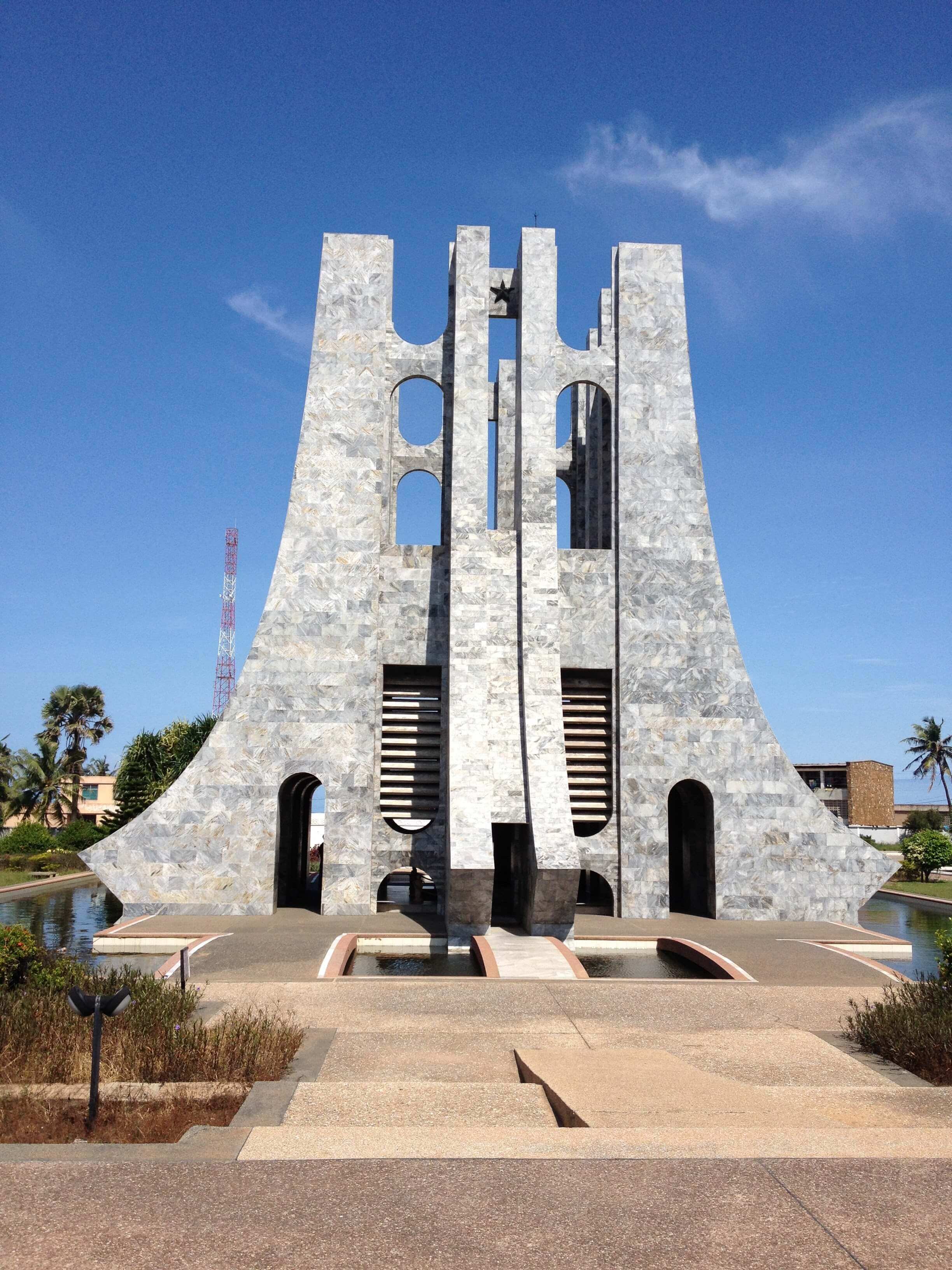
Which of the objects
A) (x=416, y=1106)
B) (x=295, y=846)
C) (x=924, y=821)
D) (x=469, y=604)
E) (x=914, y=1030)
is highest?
(x=469, y=604)

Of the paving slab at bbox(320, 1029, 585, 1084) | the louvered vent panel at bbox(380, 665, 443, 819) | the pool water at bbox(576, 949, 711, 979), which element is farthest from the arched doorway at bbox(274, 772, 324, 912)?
the paving slab at bbox(320, 1029, 585, 1084)

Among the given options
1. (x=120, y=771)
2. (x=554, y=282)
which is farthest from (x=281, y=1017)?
(x=120, y=771)

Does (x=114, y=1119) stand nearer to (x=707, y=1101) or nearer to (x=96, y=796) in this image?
(x=707, y=1101)

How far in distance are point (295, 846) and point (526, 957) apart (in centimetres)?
1158

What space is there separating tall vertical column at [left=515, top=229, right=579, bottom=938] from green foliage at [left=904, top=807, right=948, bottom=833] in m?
36.4

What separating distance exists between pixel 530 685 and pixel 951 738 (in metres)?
51.9

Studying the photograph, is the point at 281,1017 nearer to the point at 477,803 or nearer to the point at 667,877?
the point at 477,803

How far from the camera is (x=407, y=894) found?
1298 inches

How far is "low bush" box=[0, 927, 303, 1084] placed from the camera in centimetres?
930

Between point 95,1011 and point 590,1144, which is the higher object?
point 95,1011

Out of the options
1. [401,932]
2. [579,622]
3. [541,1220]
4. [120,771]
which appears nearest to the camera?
[541,1220]

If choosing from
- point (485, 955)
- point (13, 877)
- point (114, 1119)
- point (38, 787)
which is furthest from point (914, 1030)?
point (38, 787)

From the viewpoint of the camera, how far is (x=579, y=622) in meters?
25.1

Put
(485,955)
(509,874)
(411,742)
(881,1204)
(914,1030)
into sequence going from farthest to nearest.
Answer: (509,874) < (411,742) < (485,955) < (914,1030) < (881,1204)
